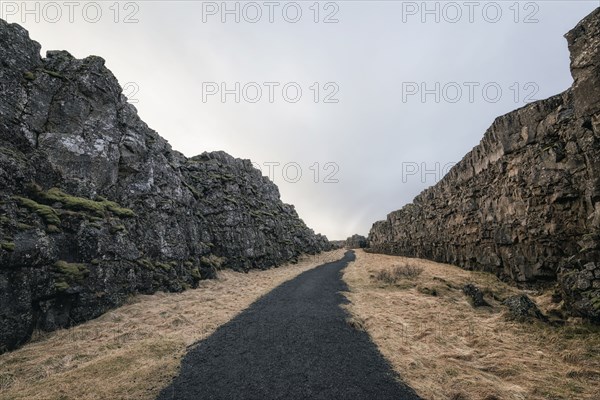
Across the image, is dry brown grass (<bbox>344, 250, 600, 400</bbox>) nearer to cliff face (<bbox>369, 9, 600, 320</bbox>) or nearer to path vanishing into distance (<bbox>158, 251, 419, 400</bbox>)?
path vanishing into distance (<bbox>158, 251, 419, 400</bbox>)

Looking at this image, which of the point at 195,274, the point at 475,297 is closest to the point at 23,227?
the point at 195,274

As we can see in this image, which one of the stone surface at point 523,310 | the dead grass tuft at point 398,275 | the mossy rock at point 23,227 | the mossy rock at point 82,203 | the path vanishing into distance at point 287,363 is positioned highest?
the mossy rock at point 82,203

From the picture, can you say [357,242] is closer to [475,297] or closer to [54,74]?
[475,297]

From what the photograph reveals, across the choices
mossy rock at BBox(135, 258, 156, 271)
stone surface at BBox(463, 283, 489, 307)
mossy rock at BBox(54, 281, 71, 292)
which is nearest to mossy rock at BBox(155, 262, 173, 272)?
mossy rock at BBox(135, 258, 156, 271)

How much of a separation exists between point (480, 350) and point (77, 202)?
67.8ft

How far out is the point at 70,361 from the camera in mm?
9281

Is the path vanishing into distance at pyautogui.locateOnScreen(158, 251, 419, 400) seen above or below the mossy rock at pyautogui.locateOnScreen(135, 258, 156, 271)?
below

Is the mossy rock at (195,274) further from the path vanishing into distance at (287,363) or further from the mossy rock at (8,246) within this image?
the mossy rock at (8,246)

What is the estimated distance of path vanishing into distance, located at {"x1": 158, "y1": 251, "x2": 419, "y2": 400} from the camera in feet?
23.2

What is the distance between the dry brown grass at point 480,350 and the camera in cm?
701

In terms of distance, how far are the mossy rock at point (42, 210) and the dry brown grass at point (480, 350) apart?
15574mm

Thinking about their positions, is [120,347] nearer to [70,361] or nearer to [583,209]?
[70,361]

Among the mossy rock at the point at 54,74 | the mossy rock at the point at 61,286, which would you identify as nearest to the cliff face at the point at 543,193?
the mossy rock at the point at 61,286

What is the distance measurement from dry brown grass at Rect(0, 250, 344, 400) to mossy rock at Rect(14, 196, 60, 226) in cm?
537
